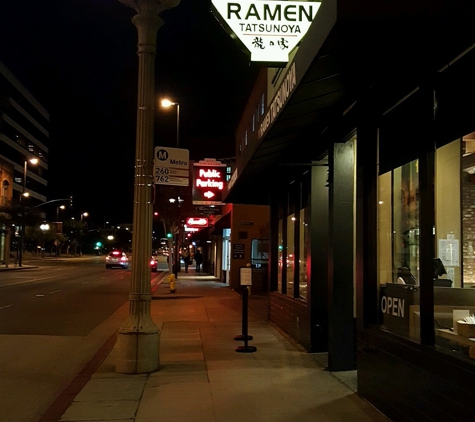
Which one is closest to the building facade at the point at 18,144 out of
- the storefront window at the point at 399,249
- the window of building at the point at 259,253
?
the window of building at the point at 259,253

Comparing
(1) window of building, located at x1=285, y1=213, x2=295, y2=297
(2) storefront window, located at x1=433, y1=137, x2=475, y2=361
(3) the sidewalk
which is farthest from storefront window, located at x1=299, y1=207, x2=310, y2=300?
(2) storefront window, located at x1=433, y1=137, x2=475, y2=361

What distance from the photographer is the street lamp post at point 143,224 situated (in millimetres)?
8547

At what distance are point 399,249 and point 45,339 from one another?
8.55 m

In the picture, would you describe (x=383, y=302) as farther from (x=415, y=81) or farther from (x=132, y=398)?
(x=132, y=398)

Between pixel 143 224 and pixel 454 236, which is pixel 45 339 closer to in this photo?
pixel 143 224

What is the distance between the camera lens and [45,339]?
12.6m

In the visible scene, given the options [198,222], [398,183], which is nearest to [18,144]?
[198,222]

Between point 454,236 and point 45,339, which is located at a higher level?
point 454,236

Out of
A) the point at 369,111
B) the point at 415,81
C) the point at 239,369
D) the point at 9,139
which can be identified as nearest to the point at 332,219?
the point at 369,111

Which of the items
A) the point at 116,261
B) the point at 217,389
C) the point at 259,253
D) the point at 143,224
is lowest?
the point at 217,389

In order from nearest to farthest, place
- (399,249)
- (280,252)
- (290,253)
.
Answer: (399,249)
(290,253)
(280,252)

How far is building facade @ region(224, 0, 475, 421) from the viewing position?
16.3 ft

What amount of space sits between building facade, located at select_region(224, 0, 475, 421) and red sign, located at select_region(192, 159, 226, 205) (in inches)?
644

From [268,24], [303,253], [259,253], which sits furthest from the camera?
[259,253]
